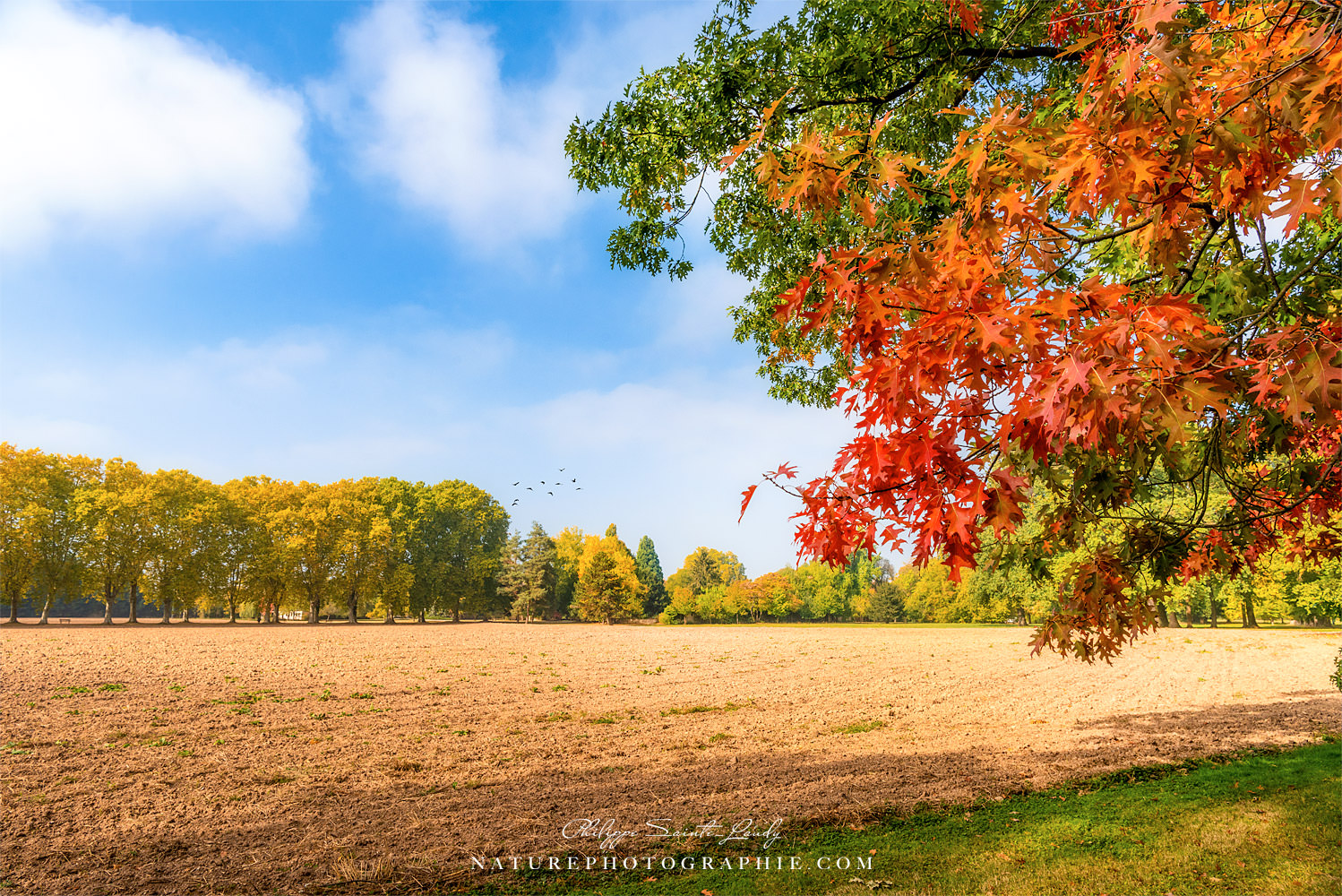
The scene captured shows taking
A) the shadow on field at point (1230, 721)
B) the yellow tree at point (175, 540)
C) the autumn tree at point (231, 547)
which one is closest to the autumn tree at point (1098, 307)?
the shadow on field at point (1230, 721)

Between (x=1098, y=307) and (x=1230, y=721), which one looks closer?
(x=1098, y=307)

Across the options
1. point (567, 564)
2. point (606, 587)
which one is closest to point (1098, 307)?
point (606, 587)

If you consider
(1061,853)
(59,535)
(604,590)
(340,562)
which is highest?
(59,535)

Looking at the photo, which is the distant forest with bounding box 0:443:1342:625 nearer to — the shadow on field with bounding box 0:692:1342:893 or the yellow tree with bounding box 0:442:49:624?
the yellow tree with bounding box 0:442:49:624

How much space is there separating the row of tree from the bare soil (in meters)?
22.2

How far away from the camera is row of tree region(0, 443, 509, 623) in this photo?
3547 cm

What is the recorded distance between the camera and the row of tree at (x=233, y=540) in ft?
116

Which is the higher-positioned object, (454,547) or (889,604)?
(454,547)

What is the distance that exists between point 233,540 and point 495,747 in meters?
43.3

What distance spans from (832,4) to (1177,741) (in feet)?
35.2

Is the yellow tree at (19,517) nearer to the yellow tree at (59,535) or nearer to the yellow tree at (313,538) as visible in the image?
the yellow tree at (59,535)

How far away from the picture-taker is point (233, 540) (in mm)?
43000

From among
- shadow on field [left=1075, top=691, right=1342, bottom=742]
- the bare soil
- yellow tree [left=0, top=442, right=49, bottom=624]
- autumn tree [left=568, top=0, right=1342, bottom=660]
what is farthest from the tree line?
autumn tree [left=568, top=0, right=1342, bottom=660]

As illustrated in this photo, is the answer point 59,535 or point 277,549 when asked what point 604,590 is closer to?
point 277,549
